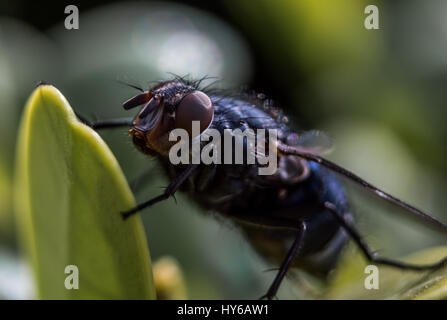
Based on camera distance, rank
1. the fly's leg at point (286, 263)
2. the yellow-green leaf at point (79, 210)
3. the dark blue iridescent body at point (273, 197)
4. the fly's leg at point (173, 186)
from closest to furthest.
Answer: the yellow-green leaf at point (79, 210) < the fly's leg at point (173, 186) < the fly's leg at point (286, 263) < the dark blue iridescent body at point (273, 197)

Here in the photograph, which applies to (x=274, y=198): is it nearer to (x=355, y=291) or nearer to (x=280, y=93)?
(x=355, y=291)

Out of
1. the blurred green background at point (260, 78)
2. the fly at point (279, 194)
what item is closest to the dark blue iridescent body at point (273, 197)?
the fly at point (279, 194)

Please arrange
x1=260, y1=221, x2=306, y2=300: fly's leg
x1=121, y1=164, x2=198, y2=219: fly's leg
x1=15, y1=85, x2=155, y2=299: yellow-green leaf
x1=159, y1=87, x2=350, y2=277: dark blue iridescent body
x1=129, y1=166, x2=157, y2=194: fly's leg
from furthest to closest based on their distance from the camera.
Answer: x1=129, y1=166, x2=157, y2=194: fly's leg
x1=159, y1=87, x2=350, y2=277: dark blue iridescent body
x1=260, y1=221, x2=306, y2=300: fly's leg
x1=121, y1=164, x2=198, y2=219: fly's leg
x1=15, y1=85, x2=155, y2=299: yellow-green leaf

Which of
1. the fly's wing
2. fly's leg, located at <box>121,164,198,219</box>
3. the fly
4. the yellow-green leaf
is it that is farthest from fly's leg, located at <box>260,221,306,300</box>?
the yellow-green leaf

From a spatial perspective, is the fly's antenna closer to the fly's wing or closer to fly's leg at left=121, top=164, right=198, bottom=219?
the fly's wing

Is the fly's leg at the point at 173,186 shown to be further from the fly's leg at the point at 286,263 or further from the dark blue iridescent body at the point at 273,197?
the fly's leg at the point at 286,263

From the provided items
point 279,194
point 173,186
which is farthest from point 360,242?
point 173,186

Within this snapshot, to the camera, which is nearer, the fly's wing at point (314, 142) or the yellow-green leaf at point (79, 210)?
the yellow-green leaf at point (79, 210)
